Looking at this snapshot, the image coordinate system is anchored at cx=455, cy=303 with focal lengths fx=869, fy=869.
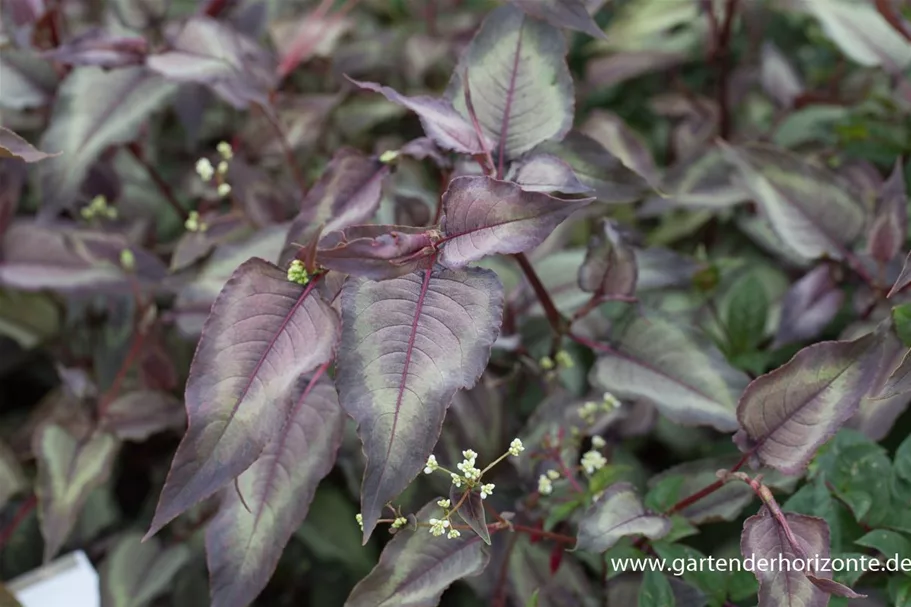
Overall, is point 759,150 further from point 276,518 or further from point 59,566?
point 59,566

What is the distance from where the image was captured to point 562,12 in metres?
0.72

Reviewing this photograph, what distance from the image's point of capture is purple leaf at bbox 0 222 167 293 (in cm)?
99

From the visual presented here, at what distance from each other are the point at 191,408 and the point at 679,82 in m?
0.95

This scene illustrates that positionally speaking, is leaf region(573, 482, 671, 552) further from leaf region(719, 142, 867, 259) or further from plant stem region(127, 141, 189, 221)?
plant stem region(127, 141, 189, 221)

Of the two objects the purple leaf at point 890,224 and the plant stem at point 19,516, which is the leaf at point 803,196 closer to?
the purple leaf at point 890,224

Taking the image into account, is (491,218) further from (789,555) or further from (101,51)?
(101,51)

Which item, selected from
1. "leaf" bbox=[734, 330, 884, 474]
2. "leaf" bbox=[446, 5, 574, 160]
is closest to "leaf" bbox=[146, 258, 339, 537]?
"leaf" bbox=[446, 5, 574, 160]

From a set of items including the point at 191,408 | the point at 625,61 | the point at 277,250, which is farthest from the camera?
the point at 625,61

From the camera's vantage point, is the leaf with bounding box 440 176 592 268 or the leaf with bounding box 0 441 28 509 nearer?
the leaf with bounding box 440 176 592 268

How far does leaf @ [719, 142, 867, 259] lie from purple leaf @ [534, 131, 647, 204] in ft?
0.62

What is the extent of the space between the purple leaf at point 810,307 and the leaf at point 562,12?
1.20 ft

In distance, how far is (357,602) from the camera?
659 mm

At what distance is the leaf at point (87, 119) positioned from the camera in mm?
926

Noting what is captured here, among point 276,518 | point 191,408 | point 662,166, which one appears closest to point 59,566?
point 276,518
